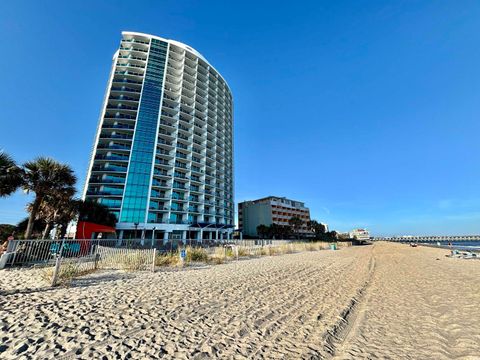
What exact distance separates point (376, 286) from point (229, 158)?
66.4 m

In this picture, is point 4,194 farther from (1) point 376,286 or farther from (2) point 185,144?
(2) point 185,144

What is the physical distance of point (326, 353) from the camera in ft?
13.4

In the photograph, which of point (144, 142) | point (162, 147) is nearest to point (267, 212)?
point (162, 147)

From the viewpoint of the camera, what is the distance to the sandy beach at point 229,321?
4.00 m

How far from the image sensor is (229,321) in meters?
5.32

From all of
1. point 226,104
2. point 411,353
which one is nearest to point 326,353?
point 411,353

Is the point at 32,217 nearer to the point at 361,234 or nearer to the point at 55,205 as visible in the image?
the point at 55,205

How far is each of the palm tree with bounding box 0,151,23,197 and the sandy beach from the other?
34.2ft

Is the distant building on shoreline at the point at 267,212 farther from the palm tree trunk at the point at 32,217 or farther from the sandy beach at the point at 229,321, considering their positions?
the sandy beach at the point at 229,321

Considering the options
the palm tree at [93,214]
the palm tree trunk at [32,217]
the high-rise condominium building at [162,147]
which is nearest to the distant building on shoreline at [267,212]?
the high-rise condominium building at [162,147]

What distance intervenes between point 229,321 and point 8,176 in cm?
1917

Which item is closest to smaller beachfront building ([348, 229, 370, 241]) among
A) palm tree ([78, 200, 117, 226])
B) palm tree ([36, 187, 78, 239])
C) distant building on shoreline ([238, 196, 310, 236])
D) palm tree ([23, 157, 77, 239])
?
distant building on shoreline ([238, 196, 310, 236])

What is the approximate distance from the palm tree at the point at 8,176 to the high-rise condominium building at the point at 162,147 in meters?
30.9

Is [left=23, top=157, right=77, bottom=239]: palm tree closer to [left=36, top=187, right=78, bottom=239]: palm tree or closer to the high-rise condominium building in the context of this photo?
[left=36, top=187, right=78, bottom=239]: palm tree
